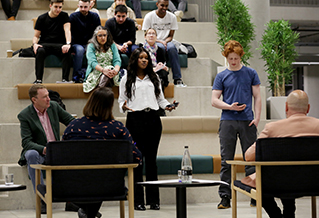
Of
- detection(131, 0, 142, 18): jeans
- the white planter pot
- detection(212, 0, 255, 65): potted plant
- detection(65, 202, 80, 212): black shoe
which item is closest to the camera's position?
detection(65, 202, 80, 212): black shoe

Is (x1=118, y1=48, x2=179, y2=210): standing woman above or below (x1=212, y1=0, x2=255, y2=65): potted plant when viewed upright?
below

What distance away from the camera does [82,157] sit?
2.58 meters

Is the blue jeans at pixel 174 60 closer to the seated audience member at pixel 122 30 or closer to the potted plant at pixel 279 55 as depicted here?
the seated audience member at pixel 122 30

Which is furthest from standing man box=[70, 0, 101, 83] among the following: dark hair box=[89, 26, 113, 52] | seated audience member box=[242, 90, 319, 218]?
seated audience member box=[242, 90, 319, 218]

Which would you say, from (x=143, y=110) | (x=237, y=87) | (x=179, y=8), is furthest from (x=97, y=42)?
(x=179, y=8)

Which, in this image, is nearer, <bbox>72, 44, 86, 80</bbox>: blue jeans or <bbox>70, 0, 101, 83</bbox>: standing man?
<bbox>72, 44, 86, 80</bbox>: blue jeans

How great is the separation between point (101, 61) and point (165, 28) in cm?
113

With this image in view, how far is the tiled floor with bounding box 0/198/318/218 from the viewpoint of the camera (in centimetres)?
374

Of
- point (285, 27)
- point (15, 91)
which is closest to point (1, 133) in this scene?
point (15, 91)

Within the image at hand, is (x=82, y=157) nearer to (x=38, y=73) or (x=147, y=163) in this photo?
(x=147, y=163)

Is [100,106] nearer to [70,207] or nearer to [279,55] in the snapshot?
[70,207]

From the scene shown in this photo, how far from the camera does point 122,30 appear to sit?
6.00 metres

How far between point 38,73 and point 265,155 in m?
3.70

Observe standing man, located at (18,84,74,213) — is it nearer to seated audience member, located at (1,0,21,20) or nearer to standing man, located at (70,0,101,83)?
standing man, located at (70,0,101,83)
